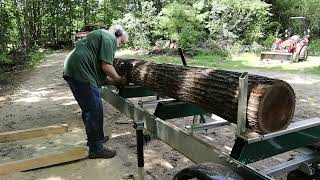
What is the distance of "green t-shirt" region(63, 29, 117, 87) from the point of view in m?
4.66

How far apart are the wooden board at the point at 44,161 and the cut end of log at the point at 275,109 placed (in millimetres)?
2573

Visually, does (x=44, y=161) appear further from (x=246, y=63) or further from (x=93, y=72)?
(x=246, y=63)

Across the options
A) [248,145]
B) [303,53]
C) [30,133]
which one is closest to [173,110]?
[248,145]

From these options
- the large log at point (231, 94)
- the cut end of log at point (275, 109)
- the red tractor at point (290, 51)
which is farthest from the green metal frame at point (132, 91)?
the red tractor at point (290, 51)

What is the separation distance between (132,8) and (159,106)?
24.3 m

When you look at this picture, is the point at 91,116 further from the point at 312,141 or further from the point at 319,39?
the point at 319,39

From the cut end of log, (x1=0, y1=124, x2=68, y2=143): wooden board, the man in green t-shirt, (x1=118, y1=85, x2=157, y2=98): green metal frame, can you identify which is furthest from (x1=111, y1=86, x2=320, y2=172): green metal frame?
(x1=0, y1=124, x2=68, y2=143): wooden board

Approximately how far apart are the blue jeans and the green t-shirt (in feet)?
0.28

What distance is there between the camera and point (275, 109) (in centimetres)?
304

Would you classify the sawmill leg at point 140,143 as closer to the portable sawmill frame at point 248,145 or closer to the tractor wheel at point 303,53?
the portable sawmill frame at point 248,145

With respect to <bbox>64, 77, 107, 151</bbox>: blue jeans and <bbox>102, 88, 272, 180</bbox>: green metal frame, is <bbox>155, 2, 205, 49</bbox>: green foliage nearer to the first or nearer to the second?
<bbox>64, 77, 107, 151</bbox>: blue jeans

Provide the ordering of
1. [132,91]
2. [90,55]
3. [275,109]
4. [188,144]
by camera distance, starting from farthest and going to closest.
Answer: [132,91] → [90,55] → [188,144] → [275,109]

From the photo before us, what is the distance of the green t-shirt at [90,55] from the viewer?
4.66 metres

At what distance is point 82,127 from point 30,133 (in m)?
0.90
